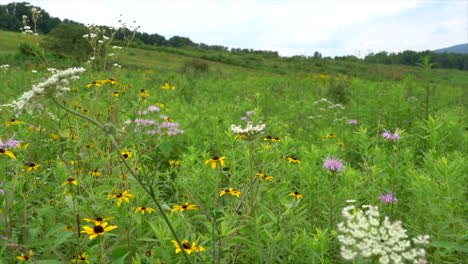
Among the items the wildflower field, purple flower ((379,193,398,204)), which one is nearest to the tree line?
the wildflower field

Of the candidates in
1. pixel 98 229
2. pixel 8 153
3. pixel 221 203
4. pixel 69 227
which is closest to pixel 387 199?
pixel 221 203

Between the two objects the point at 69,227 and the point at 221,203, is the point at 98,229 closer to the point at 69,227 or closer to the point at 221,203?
the point at 69,227

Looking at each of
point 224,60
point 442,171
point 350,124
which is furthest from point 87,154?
point 224,60

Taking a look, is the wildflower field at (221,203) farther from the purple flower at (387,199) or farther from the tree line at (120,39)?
the tree line at (120,39)

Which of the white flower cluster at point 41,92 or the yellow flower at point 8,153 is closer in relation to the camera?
the white flower cluster at point 41,92

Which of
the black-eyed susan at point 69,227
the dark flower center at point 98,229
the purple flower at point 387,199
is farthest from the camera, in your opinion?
the purple flower at point 387,199

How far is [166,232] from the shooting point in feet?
6.08

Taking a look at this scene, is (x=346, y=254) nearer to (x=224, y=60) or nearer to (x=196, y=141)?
(x=196, y=141)

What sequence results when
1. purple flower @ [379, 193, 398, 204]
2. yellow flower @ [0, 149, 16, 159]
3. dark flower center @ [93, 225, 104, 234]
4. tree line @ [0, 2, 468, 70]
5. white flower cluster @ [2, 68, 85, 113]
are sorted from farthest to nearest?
tree line @ [0, 2, 468, 70], purple flower @ [379, 193, 398, 204], yellow flower @ [0, 149, 16, 159], dark flower center @ [93, 225, 104, 234], white flower cluster @ [2, 68, 85, 113]

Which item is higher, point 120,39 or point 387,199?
point 120,39

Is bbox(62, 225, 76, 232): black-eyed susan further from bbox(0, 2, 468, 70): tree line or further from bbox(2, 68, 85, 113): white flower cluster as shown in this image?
bbox(0, 2, 468, 70): tree line

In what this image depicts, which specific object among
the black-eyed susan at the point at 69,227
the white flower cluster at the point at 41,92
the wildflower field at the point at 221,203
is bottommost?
the black-eyed susan at the point at 69,227

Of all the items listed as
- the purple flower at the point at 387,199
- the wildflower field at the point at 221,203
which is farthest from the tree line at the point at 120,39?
the purple flower at the point at 387,199

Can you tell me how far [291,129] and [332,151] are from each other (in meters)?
2.48
